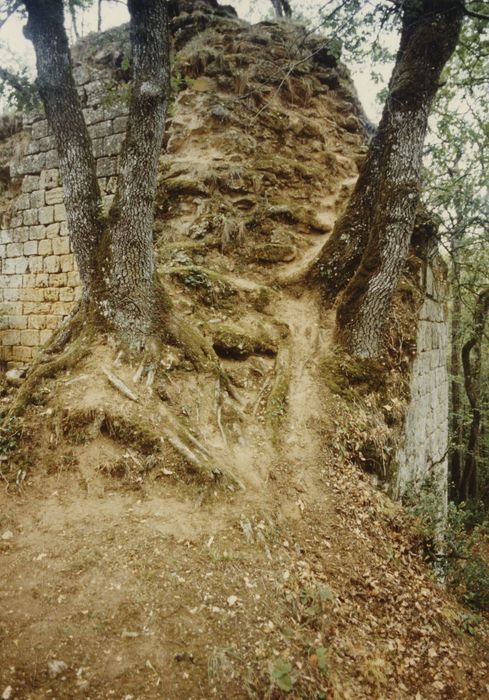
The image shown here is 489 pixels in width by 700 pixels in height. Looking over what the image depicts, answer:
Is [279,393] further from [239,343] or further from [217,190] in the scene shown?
[217,190]

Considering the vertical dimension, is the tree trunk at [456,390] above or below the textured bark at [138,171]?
below

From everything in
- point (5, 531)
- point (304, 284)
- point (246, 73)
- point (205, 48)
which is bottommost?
point (5, 531)

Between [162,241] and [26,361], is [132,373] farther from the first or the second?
[26,361]

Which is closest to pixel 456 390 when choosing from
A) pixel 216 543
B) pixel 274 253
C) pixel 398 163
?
pixel 274 253

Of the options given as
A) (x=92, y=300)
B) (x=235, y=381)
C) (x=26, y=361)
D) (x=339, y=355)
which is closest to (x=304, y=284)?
(x=339, y=355)

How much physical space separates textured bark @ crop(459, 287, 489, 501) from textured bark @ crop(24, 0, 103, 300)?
898cm

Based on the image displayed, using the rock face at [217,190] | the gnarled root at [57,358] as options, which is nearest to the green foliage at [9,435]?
the gnarled root at [57,358]

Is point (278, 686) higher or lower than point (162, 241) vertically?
lower

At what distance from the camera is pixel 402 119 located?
461 centimetres

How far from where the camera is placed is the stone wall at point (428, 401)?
223 inches

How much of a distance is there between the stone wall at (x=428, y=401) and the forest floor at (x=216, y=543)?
1495 mm

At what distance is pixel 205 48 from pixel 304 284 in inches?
233

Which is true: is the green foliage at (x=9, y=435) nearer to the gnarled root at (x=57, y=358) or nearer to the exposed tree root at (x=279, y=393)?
the gnarled root at (x=57, y=358)

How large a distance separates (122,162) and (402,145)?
10.3 ft
